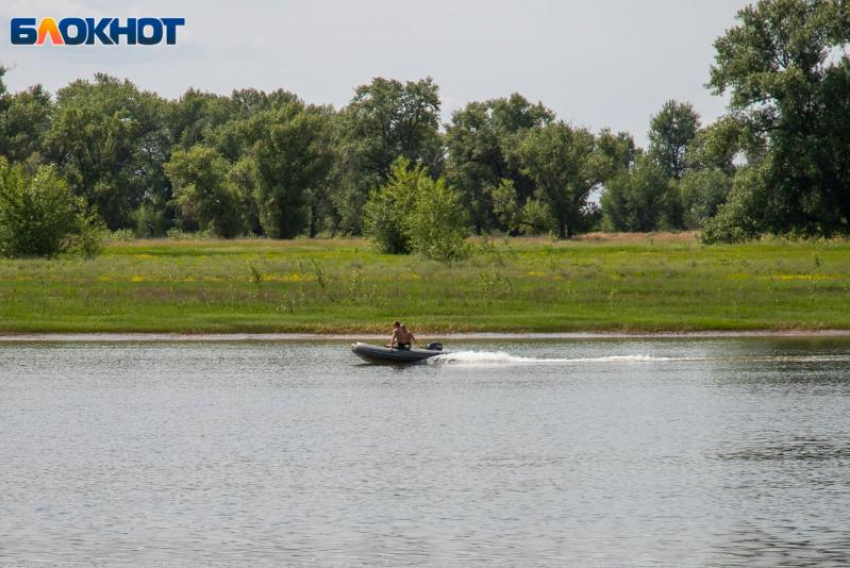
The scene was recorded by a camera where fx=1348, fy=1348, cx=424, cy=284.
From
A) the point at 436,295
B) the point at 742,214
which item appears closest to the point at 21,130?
the point at 742,214

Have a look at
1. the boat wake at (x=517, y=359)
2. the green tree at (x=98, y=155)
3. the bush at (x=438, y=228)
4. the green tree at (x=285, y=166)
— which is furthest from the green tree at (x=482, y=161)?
the boat wake at (x=517, y=359)

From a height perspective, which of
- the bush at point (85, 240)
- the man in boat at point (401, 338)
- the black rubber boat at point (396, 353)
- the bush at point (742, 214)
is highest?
the bush at point (742, 214)

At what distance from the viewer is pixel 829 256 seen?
94000 millimetres

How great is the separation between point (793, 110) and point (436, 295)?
46011mm

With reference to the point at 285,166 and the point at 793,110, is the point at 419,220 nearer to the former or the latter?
the point at 793,110

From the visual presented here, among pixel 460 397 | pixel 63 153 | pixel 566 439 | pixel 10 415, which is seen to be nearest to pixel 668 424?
pixel 566 439

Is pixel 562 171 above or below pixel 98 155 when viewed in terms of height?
below

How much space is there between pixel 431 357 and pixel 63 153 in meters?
126

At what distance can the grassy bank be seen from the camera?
68750 millimetres

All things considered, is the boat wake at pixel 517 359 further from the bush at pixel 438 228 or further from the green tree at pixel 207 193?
the green tree at pixel 207 193

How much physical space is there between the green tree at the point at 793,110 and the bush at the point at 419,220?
24690 mm

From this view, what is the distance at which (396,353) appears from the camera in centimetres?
5525

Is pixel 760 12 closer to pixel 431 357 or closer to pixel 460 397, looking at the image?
pixel 431 357

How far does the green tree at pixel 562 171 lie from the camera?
16300 cm
